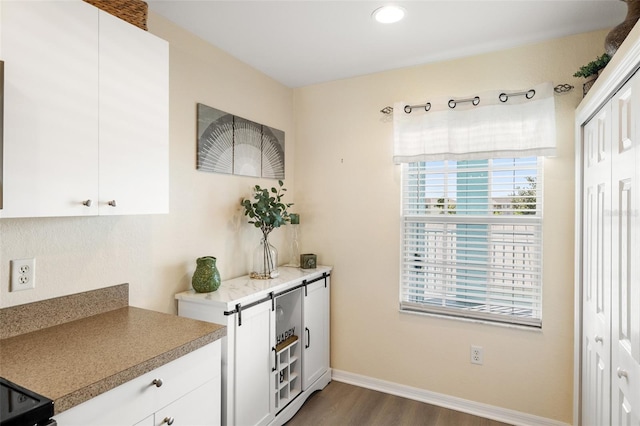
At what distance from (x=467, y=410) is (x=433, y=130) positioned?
6.64 ft

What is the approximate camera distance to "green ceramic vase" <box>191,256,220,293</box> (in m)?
2.07

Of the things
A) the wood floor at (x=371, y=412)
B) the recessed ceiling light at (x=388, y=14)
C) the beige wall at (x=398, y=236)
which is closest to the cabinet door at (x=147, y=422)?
the wood floor at (x=371, y=412)

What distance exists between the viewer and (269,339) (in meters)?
2.25

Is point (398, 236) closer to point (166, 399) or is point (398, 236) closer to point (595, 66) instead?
Result: point (595, 66)

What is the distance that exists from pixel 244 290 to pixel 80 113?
1251 mm

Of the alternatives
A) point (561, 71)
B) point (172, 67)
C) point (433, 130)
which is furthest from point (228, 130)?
point (561, 71)

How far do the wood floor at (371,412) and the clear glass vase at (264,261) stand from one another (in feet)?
3.30

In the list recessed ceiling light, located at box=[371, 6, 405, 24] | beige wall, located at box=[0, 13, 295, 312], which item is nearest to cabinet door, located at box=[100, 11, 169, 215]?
beige wall, located at box=[0, 13, 295, 312]

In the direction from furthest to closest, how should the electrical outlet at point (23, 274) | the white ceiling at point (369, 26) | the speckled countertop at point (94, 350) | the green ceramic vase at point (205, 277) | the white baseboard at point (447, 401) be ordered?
1. the white baseboard at point (447, 401)
2. the green ceramic vase at point (205, 277)
3. the white ceiling at point (369, 26)
4. the electrical outlet at point (23, 274)
5. the speckled countertop at point (94, 350)

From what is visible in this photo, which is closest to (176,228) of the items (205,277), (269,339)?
(205,277)

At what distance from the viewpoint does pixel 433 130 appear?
2.65m

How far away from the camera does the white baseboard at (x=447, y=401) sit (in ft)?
7.84

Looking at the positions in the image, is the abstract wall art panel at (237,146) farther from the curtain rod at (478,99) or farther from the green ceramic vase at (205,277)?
the curtain rod at (478,99)

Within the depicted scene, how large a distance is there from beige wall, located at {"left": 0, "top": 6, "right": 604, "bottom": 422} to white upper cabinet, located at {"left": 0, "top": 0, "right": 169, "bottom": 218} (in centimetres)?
35
